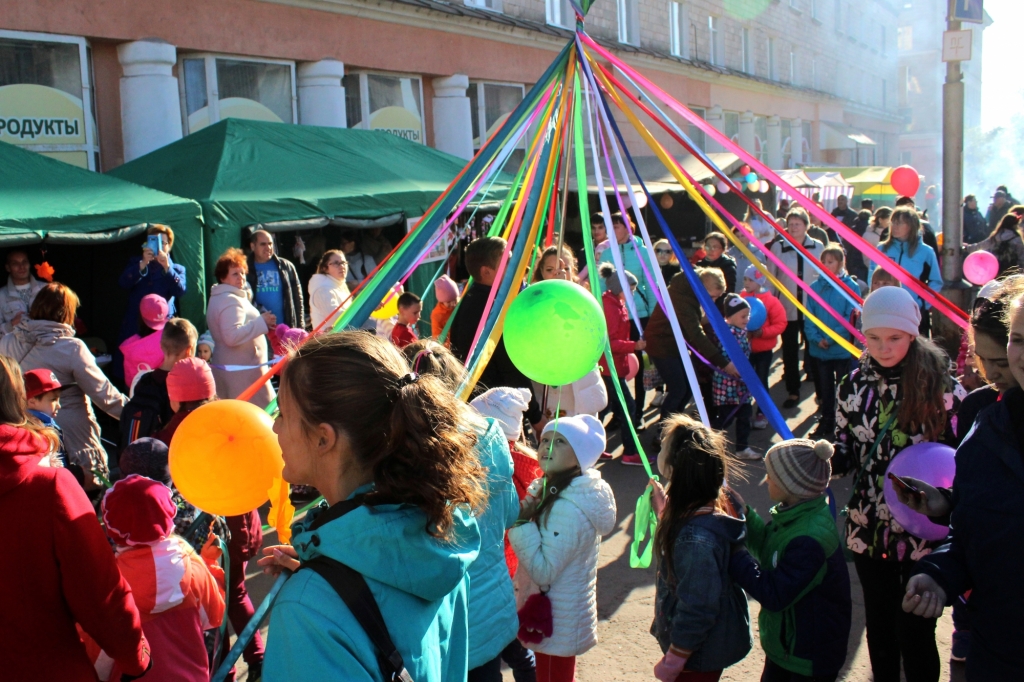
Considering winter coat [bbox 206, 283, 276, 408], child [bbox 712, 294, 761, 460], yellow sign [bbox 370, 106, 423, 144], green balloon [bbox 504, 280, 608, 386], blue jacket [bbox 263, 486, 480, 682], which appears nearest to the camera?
blue jacket [bbox 263, 486, 480, 682]

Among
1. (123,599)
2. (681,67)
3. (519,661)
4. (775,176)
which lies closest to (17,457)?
(123,599)

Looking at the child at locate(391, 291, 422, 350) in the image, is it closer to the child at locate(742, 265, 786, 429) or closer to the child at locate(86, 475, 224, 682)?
the child at locate(742, 265, 786, 429)

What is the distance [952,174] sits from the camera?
312 inches

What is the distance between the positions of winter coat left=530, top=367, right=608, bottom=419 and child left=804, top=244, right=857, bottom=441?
2489 millimetres

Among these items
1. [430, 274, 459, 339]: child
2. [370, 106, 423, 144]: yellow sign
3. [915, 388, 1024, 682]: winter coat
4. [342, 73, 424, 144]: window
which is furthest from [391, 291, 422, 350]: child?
[370, 106, 423, 144]: yellow sign

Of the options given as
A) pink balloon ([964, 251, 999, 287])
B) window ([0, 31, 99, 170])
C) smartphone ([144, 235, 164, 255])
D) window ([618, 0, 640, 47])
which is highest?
window ([618, 0, 640, 47])

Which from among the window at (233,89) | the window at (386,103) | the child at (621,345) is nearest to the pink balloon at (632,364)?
the child at (621,345)

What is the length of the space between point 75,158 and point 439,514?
10.4m

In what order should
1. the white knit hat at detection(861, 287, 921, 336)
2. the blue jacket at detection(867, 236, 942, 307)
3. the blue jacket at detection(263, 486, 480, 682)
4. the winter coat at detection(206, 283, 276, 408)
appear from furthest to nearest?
the blue jacket at detection(867, 236, 942, 307)
the winter coat at detection(206, 283, 276, 408)
the white knit hat at detection(861, 287, 921, 336)
the blue jacket at detection(263, 486, 480, 682)

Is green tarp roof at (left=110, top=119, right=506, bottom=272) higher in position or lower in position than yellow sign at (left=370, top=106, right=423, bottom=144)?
lower

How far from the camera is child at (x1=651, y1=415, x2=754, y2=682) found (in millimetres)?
2746

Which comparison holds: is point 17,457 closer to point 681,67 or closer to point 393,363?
point 393,363

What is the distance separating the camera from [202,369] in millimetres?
3697

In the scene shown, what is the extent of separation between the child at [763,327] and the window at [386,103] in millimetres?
7824
